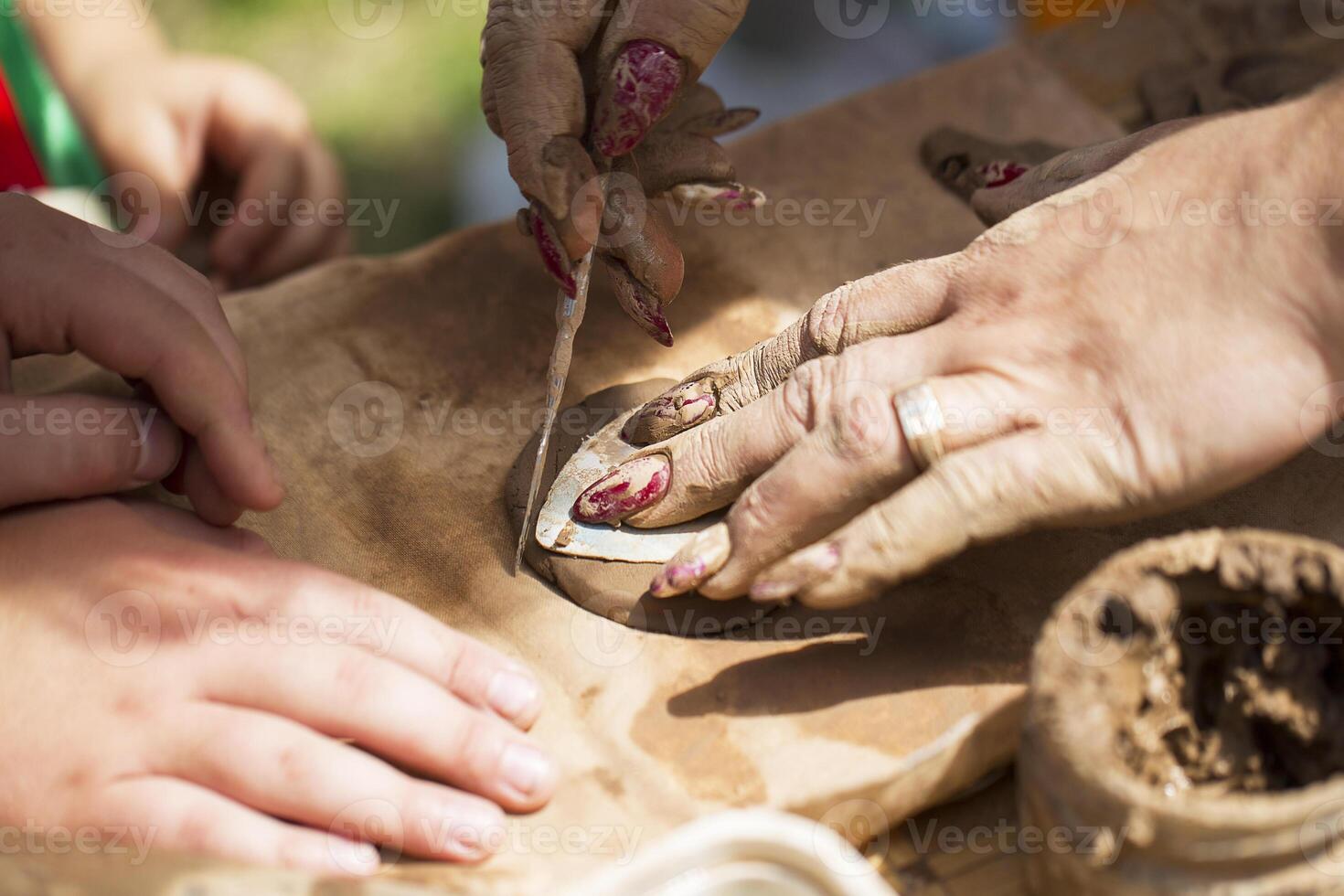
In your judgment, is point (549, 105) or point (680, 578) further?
point (549, 105)

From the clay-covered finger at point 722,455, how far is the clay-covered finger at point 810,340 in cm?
7

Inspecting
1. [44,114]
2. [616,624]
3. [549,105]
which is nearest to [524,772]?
[616,624]

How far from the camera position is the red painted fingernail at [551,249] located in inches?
58.8

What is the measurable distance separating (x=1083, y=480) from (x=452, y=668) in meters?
0.71

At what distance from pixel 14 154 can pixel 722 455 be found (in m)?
1.68

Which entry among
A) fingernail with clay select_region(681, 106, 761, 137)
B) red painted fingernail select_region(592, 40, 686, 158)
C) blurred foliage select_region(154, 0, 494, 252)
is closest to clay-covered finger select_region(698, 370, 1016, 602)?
red painted fingernail select_region(592, 40, 686, 158)

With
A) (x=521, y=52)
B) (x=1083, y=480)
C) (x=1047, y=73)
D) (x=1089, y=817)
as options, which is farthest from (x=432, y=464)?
(x=1047, y=73)

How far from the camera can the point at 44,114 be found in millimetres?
2350

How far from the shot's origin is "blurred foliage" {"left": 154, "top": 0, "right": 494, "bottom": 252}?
3.28 metres

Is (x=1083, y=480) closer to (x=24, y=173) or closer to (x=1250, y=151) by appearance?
(x=1250, y=151)

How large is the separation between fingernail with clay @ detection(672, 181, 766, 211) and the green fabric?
4.54ft

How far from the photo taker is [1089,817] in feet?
3.13

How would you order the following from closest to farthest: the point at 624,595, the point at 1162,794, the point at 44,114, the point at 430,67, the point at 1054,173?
the point at 1162,794 < the point at 624,595 < the point at 1054,173 < the point at 44,114 < the point at 430,67

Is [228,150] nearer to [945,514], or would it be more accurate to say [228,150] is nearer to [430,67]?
[430,67]
